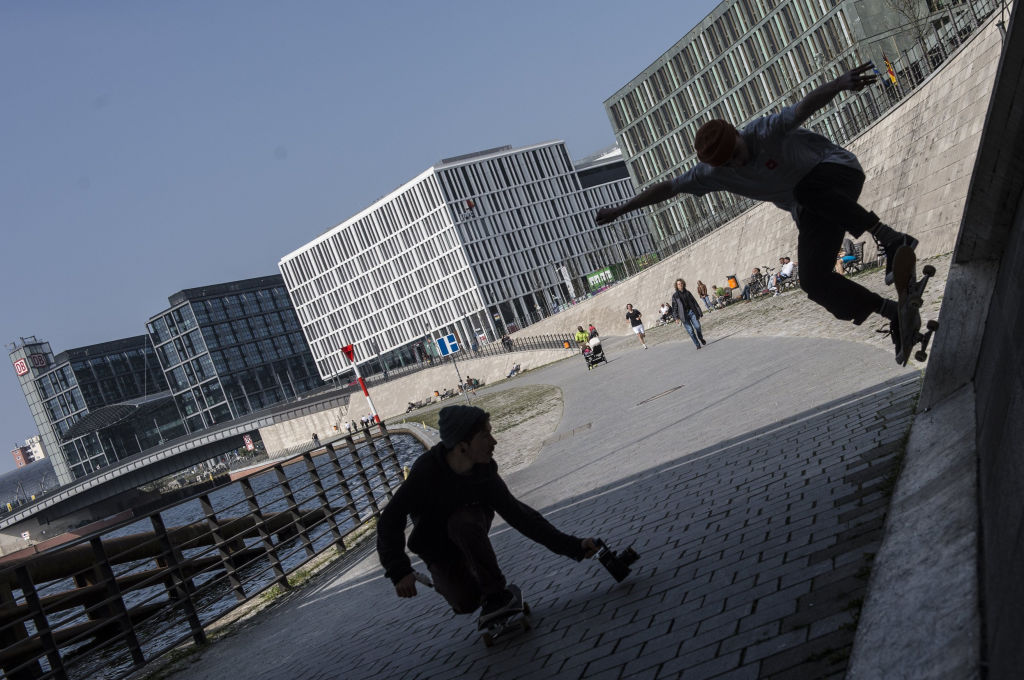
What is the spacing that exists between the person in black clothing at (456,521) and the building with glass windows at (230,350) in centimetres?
13562

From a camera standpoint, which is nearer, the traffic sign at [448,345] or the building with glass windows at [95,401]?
the traffic sign at [448,345]

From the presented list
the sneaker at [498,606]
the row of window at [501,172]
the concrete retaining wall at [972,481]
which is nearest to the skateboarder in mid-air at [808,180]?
the concrete retaining wall at [972,481]

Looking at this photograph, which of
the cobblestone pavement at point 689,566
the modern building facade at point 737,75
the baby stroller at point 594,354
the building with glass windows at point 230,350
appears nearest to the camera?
the cobblestone pavement at point 689,566

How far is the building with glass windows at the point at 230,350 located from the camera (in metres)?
137

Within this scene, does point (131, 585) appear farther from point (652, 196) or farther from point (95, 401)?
point (95, 401)

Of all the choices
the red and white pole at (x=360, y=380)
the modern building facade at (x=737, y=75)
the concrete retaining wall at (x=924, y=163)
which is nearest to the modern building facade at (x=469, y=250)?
the modern building facade at (x=737, y=75)

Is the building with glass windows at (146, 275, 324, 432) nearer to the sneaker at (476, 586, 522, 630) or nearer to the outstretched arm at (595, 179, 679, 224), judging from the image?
the outstretched arm at (595, 179, 679, 224)

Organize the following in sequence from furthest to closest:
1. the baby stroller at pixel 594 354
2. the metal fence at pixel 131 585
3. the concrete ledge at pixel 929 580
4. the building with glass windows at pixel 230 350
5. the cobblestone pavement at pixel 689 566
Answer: the building with glass windows at pixel 230 350
the baby stroller at pixel 594 354
the metal fence at pixel 131 585
the cobblestone pavement at pixel 689 566
the concrete ledge at pixel 929 580

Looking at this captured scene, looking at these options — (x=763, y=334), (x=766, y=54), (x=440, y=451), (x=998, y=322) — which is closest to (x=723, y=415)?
(x=440, y=451)

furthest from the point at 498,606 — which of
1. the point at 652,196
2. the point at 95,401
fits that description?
the point at 95,401

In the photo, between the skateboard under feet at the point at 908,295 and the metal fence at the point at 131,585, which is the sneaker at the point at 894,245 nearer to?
the skateboard under feet at the point at 908,295

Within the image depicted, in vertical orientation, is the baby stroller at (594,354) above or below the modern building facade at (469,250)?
below

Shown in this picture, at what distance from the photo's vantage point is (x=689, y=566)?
499 centimetres

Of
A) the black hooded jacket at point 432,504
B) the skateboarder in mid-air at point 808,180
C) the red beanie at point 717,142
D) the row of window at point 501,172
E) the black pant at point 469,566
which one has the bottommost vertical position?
the black pant at point 469,566
